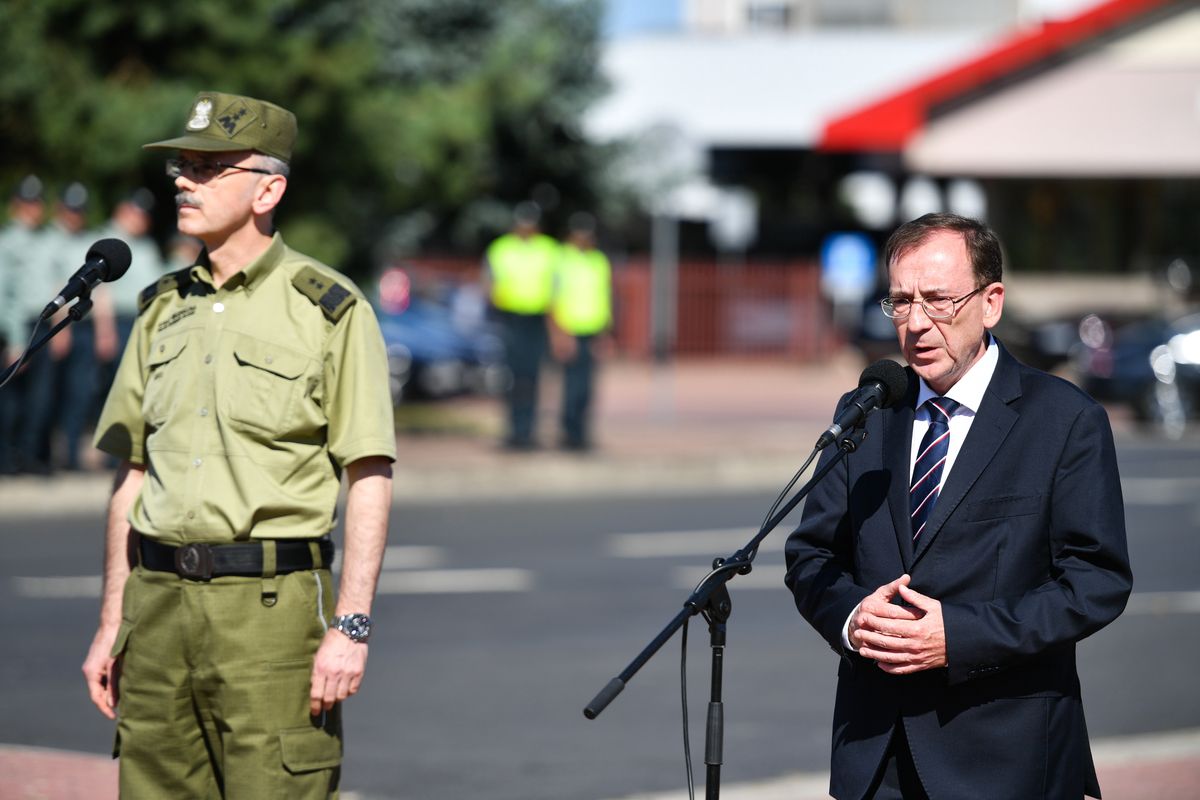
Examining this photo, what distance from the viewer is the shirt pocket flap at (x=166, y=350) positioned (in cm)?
415

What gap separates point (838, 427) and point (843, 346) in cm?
2907

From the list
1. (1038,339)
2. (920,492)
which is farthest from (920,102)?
(920,492)

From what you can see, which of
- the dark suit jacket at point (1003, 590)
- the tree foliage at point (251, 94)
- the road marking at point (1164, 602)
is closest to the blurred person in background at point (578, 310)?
the tree foliage at point (251, 94)

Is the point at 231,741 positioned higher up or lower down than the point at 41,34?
lower down

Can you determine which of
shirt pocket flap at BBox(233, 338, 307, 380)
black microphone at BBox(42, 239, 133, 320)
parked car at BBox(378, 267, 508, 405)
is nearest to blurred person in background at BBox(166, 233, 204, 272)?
parked car at BBox(378, 267, 508, 405)

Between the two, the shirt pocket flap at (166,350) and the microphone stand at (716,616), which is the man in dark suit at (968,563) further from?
the shirt pocket flap at (166,350)

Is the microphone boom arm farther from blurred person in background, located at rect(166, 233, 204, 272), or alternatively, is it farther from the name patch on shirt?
blurred person in background, located at rect(166, 233, 204, 272)

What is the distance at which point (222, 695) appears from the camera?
Result: 3.96 metres

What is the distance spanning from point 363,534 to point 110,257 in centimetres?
92

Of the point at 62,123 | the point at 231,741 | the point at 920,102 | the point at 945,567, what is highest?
the point at 920,102

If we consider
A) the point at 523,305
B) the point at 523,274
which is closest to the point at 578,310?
the point at 523,305

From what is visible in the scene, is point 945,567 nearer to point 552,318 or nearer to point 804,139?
point 552,318

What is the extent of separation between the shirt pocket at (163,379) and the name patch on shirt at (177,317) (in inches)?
1.5

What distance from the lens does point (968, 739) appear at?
11.2ft
